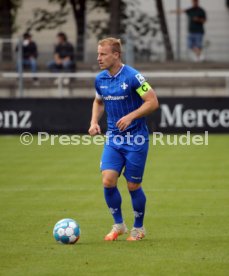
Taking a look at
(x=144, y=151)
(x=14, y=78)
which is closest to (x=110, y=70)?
(x=144, y=151)

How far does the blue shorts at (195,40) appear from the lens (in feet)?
95.1

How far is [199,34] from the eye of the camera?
2961 centimetres

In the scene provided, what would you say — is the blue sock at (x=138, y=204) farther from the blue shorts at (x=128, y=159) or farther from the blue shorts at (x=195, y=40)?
the blue shorts at (x=195, y=40)

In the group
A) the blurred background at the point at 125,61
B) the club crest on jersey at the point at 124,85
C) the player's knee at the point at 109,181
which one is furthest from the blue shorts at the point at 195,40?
the player's knee at the point at 109,181

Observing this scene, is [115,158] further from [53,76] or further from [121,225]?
[53,76]

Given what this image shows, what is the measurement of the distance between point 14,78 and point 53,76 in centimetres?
194

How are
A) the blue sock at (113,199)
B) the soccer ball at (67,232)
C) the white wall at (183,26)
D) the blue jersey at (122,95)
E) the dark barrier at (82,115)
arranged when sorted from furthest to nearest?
1. the white wall at (183,26)
2. the dark barrier at (82,115)
3. the blue sock at (113,199)
4. the blue jersey at (122,95)
5. the soccer ball at (67,232)

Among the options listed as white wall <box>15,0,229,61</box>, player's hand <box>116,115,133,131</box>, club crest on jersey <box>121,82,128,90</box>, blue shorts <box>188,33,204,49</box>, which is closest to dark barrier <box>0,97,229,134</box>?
white wall <box>15,0,229,61</box>

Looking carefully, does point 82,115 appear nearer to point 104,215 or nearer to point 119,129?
point 104,215

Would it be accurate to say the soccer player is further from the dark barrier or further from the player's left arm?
the dark barrier

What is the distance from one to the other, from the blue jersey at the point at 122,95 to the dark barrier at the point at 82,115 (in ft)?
50.7

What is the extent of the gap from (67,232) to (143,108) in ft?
5.03

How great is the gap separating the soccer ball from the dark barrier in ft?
52.3

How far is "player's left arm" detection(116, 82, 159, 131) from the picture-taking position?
31.4 ft
